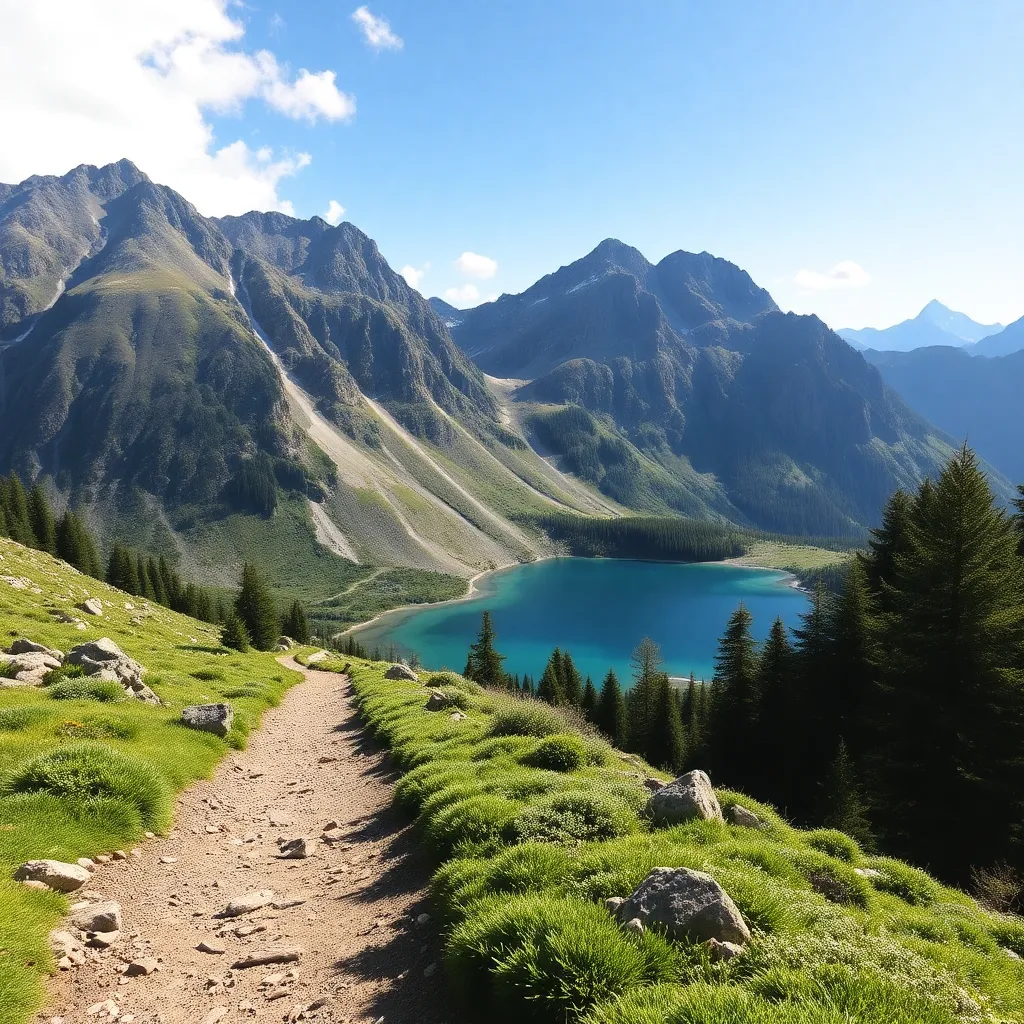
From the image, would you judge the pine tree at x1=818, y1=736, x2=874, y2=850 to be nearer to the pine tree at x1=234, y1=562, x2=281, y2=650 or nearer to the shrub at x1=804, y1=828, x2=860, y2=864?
the shrub at x1=804, y1=828, x2=860, y2=864

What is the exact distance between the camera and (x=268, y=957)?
768cm

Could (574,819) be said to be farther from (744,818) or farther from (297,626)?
(297,626)

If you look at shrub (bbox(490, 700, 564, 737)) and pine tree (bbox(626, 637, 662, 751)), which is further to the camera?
pine tree (bbox(626, 637, 662, 751))

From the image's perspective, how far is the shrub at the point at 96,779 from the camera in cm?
1016

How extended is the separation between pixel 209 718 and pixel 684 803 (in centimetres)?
1491

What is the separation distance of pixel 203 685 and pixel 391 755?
13.8 metres

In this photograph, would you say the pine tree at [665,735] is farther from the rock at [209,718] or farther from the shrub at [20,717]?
the shrub at [20,717]

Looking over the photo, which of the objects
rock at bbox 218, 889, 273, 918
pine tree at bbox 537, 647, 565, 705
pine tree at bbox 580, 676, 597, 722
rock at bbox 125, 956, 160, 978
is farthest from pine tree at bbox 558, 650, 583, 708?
rock at bbox 125, 956, 160, 978

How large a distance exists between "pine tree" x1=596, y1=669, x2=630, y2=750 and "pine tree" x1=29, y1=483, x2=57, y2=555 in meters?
83.5

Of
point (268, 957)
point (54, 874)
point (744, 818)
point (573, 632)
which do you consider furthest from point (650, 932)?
point (573, 632)

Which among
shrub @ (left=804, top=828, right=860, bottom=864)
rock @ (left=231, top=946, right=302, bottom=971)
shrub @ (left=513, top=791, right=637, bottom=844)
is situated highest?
shrub @ (left=513, top=791, right=637, bottom=844)

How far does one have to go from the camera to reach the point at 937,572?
24641 millimetres

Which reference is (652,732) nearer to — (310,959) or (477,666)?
(477,666)

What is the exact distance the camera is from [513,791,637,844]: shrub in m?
9.00
